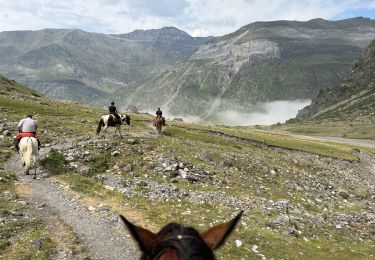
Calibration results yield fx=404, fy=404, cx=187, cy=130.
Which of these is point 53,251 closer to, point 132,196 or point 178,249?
point 132,196

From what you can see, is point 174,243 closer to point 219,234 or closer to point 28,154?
point 219,234

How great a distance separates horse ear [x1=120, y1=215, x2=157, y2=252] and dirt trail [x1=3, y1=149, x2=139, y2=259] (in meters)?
14.4

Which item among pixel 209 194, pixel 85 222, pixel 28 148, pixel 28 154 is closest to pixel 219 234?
pixel 85 222

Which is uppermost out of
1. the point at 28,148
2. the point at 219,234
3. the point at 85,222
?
the point at 219,234

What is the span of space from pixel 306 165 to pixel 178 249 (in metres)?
49.8

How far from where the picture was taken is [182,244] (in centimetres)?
351

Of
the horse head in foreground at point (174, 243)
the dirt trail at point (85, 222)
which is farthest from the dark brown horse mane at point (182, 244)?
the dirt trail at point (85, 222)

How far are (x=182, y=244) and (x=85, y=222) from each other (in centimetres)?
1892

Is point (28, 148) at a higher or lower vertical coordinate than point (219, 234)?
lower

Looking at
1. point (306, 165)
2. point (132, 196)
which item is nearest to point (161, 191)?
point (132, 196)

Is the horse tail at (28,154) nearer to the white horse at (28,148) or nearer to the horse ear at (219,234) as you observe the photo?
the white horse at (28,148)

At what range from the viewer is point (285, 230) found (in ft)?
79.2

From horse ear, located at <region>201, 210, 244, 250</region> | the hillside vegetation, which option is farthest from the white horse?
horse ear, located at <region>201, 210, 244, 250</region>

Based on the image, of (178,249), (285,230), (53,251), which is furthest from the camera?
(285,230)
